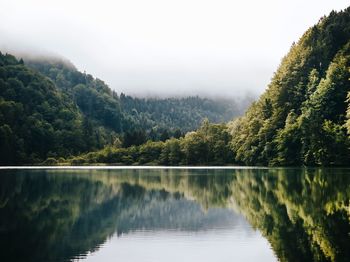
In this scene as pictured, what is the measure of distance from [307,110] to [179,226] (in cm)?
8495

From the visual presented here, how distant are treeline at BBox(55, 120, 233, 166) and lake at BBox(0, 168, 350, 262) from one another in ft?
339

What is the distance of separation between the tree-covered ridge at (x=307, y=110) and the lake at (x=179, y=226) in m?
55.3

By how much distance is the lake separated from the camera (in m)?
21.8

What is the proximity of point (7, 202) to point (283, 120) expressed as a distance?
95152 mm

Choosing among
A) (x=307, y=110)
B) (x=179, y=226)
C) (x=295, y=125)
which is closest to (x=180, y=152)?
(x=295, y=125)

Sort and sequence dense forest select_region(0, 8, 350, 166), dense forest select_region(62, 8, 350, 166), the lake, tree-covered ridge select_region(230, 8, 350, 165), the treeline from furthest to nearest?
1. the treeline
2. dense forest select_region(0, 8, 350, 166)
3. dense forest select_region(62, 8, 350, 166)
4. tree-covered ridge select_region(230, 8, 350, 165)
5. the lake

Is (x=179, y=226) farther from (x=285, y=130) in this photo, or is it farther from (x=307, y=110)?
(x=285, y=130)

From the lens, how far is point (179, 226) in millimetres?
30297

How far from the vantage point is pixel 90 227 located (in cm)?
2947

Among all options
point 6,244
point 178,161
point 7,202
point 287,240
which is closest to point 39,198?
point 7,202

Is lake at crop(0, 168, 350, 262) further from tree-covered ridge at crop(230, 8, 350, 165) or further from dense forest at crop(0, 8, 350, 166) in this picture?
tree-covered ridge at crop(230, 8, 350, 165)

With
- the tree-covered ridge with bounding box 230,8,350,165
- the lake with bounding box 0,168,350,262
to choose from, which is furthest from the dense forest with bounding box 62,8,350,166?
the lake with bounding box 0,168,350,262

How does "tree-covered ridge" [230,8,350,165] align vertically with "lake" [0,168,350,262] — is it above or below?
above

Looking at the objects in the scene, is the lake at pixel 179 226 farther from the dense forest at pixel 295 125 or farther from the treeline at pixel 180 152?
the treeline at pixel 180 152
